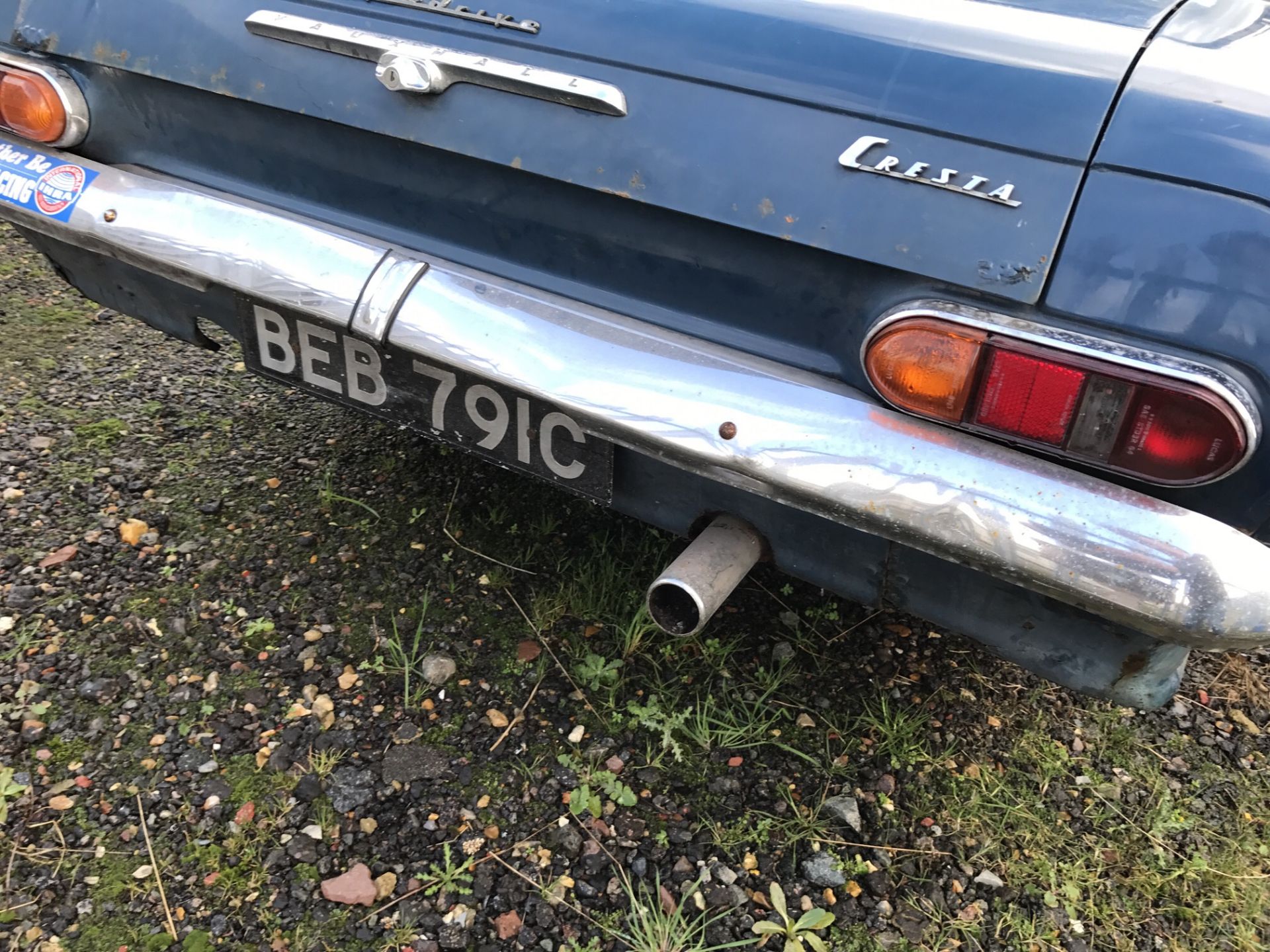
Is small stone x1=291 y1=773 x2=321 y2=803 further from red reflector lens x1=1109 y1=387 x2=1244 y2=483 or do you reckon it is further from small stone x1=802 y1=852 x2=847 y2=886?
red reflector lens x1=1109 y1=387 x2=1244 y2=483

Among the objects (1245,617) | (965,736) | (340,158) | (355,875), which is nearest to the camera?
(1245,617)

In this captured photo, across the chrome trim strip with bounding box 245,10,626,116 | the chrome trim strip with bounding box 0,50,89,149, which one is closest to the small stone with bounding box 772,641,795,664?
the chrome trim strip with bounding box 245,10,626,116

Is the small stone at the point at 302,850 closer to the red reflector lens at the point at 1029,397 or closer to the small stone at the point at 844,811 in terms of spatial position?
the small stone at the point at 844,811

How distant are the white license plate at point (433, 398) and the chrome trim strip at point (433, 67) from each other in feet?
1.45

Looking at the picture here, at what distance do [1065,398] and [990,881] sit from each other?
96 cm

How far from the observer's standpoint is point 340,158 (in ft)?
5.32

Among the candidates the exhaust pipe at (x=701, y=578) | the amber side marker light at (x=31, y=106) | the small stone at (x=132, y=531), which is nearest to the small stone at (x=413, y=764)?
the exhaust pipe at (x=701, y=578)

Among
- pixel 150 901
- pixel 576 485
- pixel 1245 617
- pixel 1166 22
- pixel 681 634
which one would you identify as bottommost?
pixel 150 901

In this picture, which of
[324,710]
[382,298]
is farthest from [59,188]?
[324,710]

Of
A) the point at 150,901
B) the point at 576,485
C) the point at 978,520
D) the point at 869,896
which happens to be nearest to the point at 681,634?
the point at 576,485

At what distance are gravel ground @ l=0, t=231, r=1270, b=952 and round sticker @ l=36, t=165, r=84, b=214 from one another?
0.76 metres

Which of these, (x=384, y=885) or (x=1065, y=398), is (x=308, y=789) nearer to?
(x=384, y=885)

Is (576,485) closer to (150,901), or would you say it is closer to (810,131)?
(810,131)

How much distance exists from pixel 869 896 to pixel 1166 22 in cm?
146
